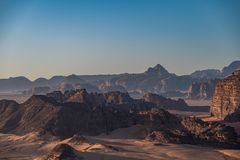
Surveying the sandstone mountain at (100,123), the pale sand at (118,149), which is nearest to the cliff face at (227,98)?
the sandstone mountain at (100,123)

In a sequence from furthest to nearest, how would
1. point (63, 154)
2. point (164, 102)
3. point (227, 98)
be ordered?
1. point (164, 102)
2. point (227, 98)
3. point (63, 154)

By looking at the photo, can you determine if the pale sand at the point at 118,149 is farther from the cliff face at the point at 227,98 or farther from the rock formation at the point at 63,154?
the cliff face at the point at 227,98

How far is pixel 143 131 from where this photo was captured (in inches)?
2530

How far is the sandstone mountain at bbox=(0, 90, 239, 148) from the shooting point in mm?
58812

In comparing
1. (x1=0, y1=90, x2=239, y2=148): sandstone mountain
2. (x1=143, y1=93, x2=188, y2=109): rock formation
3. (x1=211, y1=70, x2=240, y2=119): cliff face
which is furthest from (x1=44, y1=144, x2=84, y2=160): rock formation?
(x1=143, y1=93, x2=188, y2=109): rock formation

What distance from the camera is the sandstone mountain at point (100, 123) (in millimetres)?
58812

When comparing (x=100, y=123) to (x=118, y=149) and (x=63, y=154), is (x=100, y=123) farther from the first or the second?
(x=63, y=154)

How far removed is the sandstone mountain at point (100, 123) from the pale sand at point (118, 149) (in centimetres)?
268

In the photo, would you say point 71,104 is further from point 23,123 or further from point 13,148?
point 13,148

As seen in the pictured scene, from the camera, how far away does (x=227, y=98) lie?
332 ft

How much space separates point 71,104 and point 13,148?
67.7ft

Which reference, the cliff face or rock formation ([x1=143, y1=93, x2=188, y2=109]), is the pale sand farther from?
rock formation ([x1=143, y1=93, x2=188, y2=109])

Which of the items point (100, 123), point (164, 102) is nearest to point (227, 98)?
point (100, 123)

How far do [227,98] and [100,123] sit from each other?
41659mm
